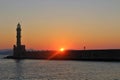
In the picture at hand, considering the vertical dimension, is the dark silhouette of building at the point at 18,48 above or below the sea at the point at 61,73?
above

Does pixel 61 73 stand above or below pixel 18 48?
below

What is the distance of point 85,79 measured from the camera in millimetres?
50531

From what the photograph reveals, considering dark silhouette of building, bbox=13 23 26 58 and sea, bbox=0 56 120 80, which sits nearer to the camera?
sea, bbox=0 56 120 80

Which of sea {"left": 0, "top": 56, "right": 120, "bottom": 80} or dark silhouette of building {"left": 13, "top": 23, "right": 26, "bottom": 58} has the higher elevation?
dark silhouette of building {"left": 13, "top": 23, "right": 26, "bottom": 58}

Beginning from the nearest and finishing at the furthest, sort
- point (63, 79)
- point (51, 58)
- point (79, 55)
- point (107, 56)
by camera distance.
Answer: point (63, 79), point (107, 56), point (79, 55), point (51, 58)

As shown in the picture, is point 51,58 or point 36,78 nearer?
point 36,78

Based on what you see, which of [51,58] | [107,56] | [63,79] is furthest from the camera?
[51,58]

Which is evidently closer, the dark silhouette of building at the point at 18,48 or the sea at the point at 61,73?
the sea at the point at 61,73

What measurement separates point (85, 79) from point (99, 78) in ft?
7.16

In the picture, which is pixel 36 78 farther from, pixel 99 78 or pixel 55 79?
pixel 99 78

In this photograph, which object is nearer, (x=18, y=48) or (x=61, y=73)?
(x=61, y=73)

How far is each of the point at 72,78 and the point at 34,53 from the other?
103434mm

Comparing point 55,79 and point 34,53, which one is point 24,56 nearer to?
point 34,53

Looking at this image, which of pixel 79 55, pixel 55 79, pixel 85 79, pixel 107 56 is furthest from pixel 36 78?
pixel 79 55
